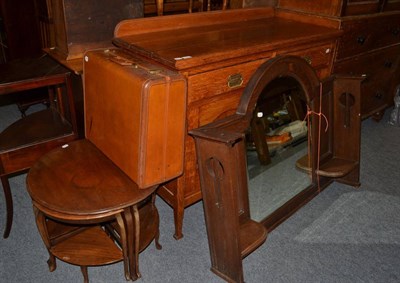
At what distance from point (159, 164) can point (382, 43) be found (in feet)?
7.77

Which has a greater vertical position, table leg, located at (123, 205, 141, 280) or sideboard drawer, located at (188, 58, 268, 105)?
sideboard drawer, located at (188, 58, 268, 105)

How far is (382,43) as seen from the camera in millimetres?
3139

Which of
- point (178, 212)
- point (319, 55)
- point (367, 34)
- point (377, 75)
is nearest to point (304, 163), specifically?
point (319, 55)

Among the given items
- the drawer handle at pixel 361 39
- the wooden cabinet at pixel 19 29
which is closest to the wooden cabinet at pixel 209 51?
the drawer handle at pixel 361 39

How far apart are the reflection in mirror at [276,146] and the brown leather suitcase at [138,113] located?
0.56 metres

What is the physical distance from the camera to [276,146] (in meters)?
2.49

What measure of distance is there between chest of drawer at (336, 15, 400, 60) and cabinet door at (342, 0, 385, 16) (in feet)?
0.20

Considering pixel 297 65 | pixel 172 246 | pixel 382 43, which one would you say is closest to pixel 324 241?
pixel 172 246

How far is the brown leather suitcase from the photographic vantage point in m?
1.63

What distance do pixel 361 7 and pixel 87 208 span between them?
2.37 metres

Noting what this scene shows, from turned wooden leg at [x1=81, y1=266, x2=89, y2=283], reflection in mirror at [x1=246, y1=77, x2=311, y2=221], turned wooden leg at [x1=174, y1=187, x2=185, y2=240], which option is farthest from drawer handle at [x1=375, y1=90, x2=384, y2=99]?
turned wooden leg at [x1=81, y1=266, x2=89, y2=283]

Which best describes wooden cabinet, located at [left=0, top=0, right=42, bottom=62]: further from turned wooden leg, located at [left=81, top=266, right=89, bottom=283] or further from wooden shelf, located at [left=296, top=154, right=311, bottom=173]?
wooden shelf, located at [left=296, top=154, right=311, bottom=173]

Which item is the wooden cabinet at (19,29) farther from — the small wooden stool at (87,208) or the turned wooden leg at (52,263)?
the turned wooden leg at (52,263)

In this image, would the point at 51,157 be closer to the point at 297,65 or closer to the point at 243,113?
the point at 243,113
